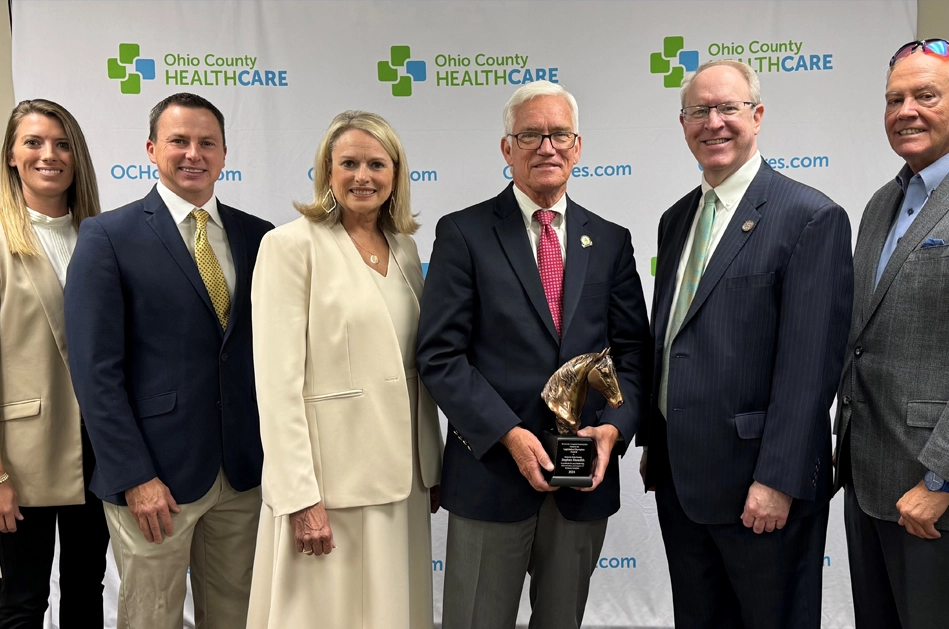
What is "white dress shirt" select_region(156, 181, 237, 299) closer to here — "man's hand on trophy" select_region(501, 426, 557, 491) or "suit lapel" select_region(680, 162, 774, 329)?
"man's hand on trophy" select_region(501, 426, 557, 491)

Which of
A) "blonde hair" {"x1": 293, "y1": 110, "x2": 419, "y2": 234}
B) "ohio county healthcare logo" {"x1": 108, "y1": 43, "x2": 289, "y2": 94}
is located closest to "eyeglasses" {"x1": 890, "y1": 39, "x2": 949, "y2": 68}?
"blonde hair" {"x1": 293, "y1": 110, "x2": 419, "y2": 234}

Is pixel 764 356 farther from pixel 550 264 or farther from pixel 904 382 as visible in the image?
pixel 550 264

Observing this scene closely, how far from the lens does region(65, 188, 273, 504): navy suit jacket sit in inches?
78.5

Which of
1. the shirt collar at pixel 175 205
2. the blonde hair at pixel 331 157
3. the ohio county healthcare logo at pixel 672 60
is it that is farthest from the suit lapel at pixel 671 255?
the shirt collar at pixel 175 205

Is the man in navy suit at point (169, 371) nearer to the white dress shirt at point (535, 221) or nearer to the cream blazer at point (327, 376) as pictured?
the cream blazer at point (327, 376)

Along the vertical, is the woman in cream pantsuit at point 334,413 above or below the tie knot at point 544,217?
below

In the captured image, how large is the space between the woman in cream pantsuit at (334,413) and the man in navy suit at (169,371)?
0.25 meters

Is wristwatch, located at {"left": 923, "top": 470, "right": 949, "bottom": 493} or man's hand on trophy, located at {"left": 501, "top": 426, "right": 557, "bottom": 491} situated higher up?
man's hand on trophy, located at {"left": 501, "top": 426, "right": 557, "bottom": 491}

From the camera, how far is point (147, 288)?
6.78ft

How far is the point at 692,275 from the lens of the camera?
2.01 metres

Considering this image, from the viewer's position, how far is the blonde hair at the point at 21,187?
2.18 meters

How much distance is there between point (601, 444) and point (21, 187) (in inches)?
78.9

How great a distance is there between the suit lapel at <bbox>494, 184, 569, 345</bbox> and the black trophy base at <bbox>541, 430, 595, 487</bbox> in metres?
0.29

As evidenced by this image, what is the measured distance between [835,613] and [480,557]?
2303 millimetres
